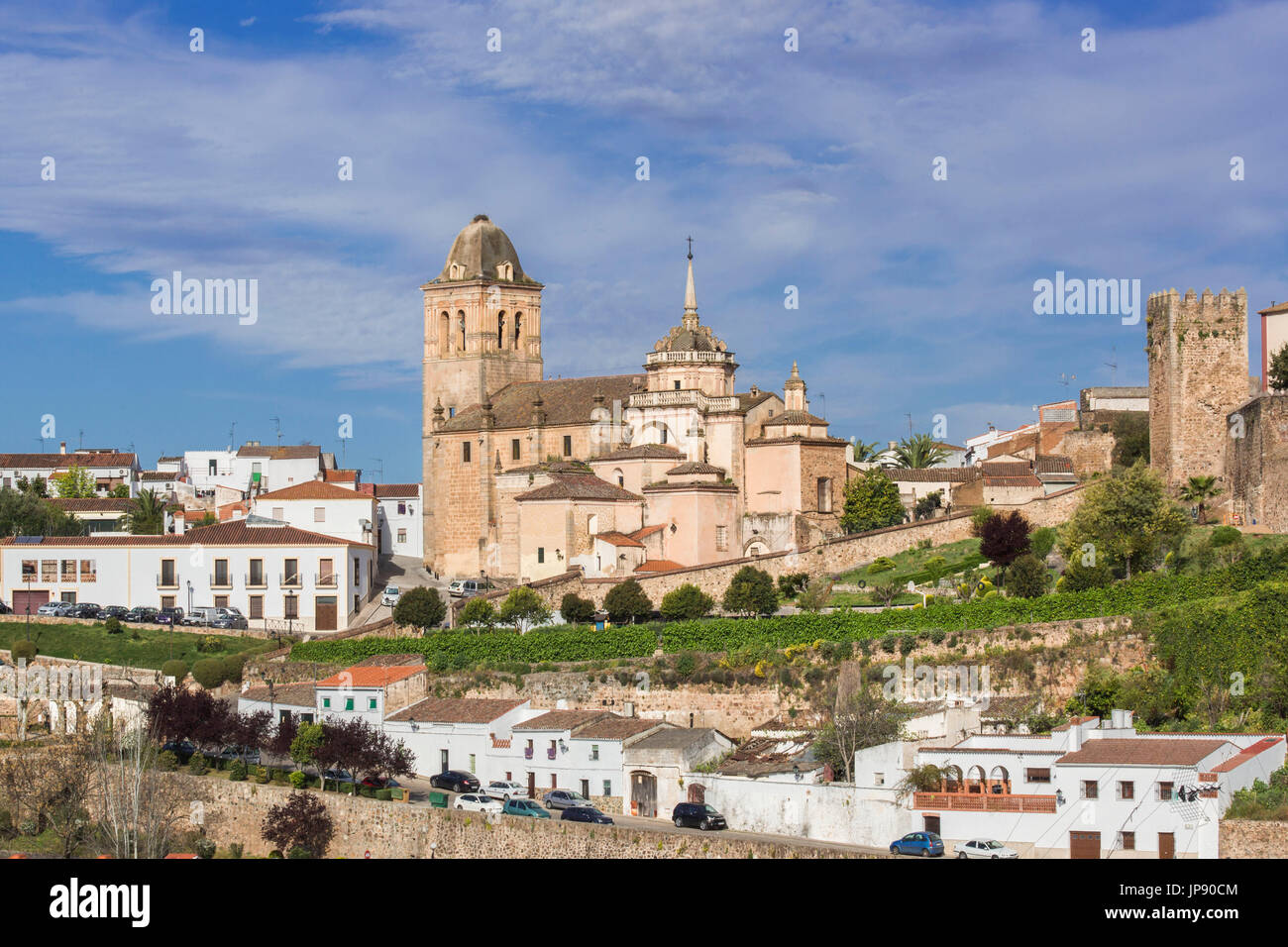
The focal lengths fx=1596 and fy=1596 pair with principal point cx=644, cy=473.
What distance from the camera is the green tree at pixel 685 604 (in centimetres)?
4709

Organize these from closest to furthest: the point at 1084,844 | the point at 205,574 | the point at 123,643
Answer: the point at 1084,844 → the point at 123,643 → the point at 205,574

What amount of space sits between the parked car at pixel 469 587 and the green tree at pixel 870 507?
12.7m

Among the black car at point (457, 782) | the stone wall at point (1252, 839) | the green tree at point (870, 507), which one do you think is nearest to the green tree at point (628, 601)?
the green tree at point (870, 507)

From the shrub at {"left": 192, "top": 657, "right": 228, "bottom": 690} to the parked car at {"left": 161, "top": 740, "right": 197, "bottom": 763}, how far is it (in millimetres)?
4632

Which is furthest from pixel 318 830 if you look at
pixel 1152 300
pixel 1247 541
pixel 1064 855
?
pixel 1152 300

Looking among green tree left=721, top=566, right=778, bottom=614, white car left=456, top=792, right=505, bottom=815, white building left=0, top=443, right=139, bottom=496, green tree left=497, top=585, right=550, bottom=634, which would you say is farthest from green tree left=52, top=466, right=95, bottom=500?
white car left=456, top=792, right=505, bottom=815

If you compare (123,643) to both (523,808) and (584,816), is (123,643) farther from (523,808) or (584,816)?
(584,816)

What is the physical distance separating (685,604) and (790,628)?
18.9ft

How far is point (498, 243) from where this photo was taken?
226 feet

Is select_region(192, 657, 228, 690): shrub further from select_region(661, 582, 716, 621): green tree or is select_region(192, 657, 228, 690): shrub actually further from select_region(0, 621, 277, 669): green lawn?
select_region(661, 582, 716, 621): green tree

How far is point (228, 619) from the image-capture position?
2119 inches

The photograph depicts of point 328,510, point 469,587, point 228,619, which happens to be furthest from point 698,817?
point 328,510

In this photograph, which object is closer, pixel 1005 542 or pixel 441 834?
pixel 441 834

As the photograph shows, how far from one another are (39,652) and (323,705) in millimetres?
11668
